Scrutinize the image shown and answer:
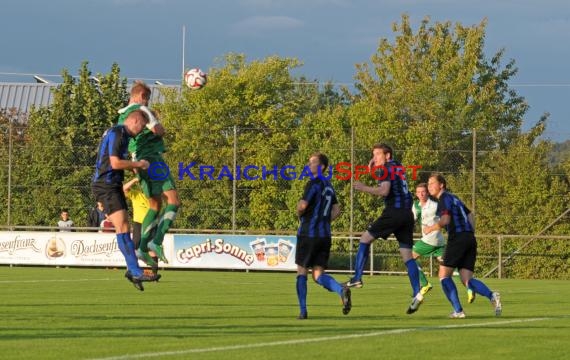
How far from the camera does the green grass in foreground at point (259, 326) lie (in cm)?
972

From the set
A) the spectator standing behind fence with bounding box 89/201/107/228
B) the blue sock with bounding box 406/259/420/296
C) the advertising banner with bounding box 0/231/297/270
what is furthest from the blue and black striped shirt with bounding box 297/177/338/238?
the spectator standing behind fence with bounding box 89/201/107/228

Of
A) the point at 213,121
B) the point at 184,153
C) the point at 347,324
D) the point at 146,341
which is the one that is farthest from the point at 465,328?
the point at 213,121

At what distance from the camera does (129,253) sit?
13.9 metres

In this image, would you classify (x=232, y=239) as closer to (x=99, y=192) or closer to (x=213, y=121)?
(x=213, y=121)

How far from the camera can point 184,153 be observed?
3588 centimetres

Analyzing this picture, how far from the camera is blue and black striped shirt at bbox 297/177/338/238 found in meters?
14.1

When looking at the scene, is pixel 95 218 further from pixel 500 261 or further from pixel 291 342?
pixel 291 342

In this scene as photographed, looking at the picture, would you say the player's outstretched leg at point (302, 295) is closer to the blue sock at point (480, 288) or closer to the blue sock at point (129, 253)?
the blue sock at point (129, 253)

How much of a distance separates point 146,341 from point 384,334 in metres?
2.33

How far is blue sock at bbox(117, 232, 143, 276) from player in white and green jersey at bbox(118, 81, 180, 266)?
0.37m

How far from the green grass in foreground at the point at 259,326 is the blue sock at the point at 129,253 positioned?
1.69ft

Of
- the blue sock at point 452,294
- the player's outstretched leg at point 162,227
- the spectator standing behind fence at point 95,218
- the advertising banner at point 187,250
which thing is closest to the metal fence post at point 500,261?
the advertising banner at point 187,250

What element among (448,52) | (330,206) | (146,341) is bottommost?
(146,341)

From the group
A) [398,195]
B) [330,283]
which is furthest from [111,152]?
[398,195]
